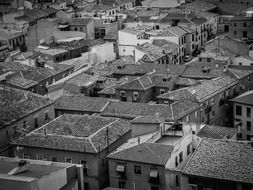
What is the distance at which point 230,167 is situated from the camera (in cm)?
2880

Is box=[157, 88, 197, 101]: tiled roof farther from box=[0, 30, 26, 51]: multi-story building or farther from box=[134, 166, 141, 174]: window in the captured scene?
box=[0, 30, 26, 51]: multi-story building

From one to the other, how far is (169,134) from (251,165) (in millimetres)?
6610

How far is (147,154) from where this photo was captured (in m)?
31.0

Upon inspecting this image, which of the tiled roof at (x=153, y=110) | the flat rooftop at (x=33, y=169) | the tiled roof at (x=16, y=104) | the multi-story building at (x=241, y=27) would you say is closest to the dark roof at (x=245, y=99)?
the tiled roof at (x=153, y=110)

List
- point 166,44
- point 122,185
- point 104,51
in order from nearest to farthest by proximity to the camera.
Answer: point 122,185
point 166,44
point 104,51

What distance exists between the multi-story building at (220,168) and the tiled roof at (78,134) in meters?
6.07

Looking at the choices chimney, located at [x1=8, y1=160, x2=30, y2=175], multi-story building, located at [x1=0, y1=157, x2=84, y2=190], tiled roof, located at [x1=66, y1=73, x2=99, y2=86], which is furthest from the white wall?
chimney, located at [x1=8, y1=160, x2=30, y2=175]

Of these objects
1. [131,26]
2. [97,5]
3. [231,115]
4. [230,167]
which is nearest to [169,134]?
[230,167]

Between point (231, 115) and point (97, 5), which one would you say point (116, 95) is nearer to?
point (231, 115)

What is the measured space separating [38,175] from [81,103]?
56.0 feet

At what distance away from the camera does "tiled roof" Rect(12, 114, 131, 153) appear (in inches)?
1324

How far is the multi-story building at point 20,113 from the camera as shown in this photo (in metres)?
36.5

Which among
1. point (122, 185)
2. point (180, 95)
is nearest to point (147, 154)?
point (122, 185)

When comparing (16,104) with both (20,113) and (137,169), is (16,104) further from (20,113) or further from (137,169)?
(137,169)
